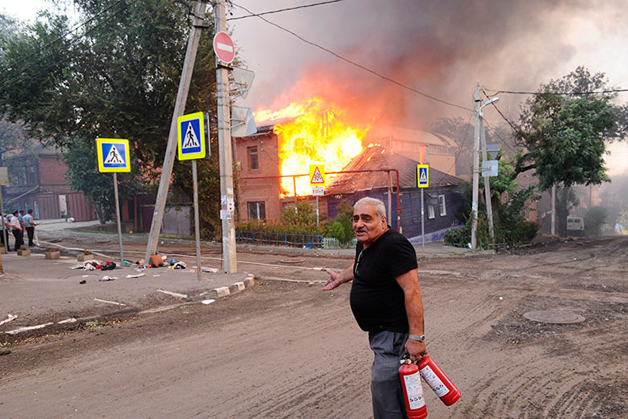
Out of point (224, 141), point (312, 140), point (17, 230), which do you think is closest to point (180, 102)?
point (224, 141)

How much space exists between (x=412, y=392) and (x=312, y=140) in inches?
876

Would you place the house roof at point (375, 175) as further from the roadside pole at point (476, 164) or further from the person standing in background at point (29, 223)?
the person standing in background at point (29, 223)

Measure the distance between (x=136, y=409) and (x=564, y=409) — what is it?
3735mm

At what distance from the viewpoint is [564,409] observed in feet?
12.1

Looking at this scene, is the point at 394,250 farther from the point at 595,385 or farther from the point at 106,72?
the point at 106,72

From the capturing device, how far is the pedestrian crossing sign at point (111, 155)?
1005 centimetres

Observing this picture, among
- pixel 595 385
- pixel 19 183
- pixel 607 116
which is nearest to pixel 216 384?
pixel 595 385

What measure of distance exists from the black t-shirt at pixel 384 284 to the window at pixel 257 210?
21.8m

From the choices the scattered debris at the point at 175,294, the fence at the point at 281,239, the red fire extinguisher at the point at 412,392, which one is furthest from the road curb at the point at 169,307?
the fence at the point at 281,239

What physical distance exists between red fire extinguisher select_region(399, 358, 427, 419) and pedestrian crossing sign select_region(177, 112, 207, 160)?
7.40 m

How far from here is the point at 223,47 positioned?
1037cm

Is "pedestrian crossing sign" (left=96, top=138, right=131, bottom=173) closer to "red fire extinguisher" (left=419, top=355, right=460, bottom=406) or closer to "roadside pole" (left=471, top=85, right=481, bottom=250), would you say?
"red fire extinguisher" (left=419, top=355, right=460, bottom=406)

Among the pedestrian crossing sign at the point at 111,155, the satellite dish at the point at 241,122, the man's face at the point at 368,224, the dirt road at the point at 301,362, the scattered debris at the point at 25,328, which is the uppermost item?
the satellite dish at the point at 241,122

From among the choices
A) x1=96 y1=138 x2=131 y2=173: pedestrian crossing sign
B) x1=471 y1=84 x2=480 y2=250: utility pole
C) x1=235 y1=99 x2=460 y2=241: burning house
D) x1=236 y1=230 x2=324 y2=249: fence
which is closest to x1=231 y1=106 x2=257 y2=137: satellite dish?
x1=96 y1=138 x2=131 y2=173: pedestrian crossing sign
